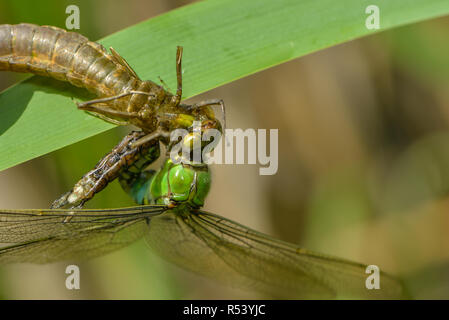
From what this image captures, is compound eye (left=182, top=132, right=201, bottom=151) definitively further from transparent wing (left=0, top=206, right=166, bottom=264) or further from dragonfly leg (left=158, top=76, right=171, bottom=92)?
transparent wing (left=0, top=206, right=166, bottom=264)

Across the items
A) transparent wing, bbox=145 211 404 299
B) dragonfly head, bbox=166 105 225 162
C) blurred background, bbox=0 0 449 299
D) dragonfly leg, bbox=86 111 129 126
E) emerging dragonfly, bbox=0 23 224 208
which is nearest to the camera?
dragonfly leg, bbox=86 111 129 126

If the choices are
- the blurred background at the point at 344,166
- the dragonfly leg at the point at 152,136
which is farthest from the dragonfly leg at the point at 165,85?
the blurred background at the point at 344,166

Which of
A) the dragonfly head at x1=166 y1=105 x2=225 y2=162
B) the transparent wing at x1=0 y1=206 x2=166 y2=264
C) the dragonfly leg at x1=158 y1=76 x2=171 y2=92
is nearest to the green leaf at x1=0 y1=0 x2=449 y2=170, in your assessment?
the dragonfly leg at x1=158 y1=76 x2=171 y2=92

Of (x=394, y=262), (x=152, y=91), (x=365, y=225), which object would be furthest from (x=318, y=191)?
(x=152, y=91)

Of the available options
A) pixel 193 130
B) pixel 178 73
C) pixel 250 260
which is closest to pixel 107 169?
pixel 193 130

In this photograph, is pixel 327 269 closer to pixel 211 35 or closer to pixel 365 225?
pixel 365 225

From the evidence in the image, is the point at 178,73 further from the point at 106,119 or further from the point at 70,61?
the point at 70,61
